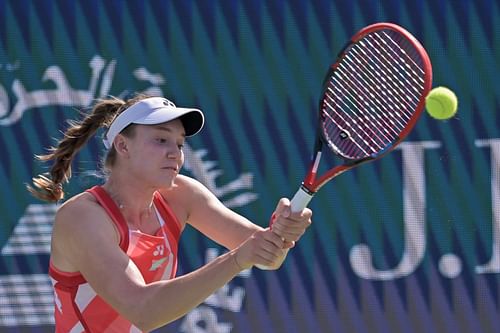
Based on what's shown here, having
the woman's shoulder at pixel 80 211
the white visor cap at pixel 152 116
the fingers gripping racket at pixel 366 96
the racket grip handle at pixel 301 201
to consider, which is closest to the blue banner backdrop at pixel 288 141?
the fingers gripping racket at pixel 366 96

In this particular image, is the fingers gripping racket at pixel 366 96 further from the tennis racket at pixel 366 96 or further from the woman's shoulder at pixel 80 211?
the woman's shoulder at pixel 80 211

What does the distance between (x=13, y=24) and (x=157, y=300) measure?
1.73 meters

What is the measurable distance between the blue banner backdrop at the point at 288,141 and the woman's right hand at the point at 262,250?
Result: 147cm

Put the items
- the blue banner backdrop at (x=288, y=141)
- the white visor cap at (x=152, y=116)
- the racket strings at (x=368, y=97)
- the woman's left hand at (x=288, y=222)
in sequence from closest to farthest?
the woman's left hand at (x=288, y=222), the white visor cap at (x=152, y=116), the racket strings at (x=368, y=97), the blue banner backdrop at (x=288, y=141)

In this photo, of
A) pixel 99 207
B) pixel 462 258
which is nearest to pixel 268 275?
pixel 462 258

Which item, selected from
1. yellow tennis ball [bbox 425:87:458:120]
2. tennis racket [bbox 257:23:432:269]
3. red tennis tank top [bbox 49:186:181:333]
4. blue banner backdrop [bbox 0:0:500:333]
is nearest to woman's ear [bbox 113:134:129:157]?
red tennis tank top [bbox 49:186:181:333]

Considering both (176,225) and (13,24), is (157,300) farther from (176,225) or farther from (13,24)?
(13,24)

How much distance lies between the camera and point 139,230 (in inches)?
117

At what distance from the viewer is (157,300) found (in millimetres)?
2713

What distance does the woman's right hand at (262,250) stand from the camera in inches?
103

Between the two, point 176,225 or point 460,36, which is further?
point 460,36

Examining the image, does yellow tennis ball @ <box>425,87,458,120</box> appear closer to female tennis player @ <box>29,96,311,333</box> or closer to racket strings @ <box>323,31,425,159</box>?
racket strings @ <box>323,31,425,159</box>

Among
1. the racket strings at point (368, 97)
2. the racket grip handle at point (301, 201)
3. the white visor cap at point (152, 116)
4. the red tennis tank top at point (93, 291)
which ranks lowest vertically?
the red tennis tank top at point (93, 291)

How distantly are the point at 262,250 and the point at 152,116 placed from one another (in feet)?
1.67
